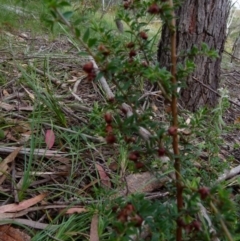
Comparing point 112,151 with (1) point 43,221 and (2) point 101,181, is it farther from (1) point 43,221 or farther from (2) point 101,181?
(1) point 43,221

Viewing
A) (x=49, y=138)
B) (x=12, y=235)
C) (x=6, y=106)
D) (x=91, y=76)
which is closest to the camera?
(x=91, y=76)

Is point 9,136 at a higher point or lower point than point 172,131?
lower

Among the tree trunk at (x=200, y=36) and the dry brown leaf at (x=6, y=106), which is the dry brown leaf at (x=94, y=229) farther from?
the tree trunk at (x=200, y=36)

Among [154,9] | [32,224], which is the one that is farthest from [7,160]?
[154,9]

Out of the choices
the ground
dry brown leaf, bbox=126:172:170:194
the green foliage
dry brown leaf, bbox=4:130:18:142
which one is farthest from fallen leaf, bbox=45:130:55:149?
the green foliage

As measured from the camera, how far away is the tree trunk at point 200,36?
8.18 feet

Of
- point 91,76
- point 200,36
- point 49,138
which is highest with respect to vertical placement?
point 91,76

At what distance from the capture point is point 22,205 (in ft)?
4.91

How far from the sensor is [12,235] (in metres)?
1.37

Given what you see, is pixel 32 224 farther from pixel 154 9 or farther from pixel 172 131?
pixel 154 9

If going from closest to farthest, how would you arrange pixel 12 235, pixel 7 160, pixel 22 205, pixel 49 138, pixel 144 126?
pixel 144 126
pixel 12 235
pixel 22 205
pixel 7 160
pixel 49 138

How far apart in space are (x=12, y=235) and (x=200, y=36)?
5.57ft

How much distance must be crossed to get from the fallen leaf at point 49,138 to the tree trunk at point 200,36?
0.95m

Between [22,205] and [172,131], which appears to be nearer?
[172,131]
